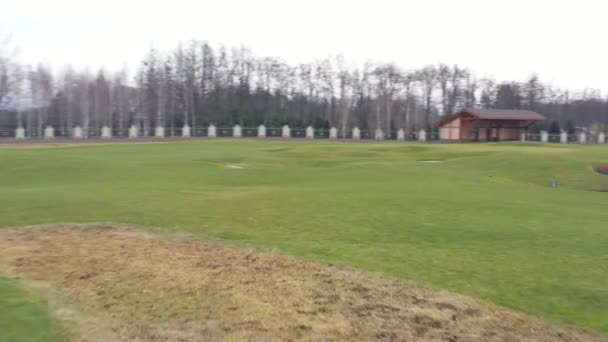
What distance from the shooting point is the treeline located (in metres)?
91.4

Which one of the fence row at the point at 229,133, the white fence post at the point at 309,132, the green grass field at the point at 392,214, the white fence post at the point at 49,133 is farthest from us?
the white fence post at the point at 309,132

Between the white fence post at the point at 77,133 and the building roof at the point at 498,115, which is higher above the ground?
the building roof at the point at 498,115

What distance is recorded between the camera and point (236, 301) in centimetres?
796

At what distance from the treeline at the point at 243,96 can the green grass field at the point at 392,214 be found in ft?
194

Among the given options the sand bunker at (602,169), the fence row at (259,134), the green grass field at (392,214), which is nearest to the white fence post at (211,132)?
the fence row at (259,134)

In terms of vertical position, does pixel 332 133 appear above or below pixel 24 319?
above

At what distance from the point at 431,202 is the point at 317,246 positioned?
7384 millimetres

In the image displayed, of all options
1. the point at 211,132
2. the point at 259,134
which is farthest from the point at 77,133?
the point at 259,134

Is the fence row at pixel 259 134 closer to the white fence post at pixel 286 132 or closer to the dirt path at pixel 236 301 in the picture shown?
the white fence post at pixel 286 132

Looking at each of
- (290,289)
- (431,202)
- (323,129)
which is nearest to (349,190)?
(431,202)

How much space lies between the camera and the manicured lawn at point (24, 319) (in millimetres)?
6477

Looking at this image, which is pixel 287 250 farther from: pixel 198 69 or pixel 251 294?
pixel 198 69

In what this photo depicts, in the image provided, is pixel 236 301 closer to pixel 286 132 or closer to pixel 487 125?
pixel 487 125

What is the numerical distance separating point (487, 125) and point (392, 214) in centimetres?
6467
